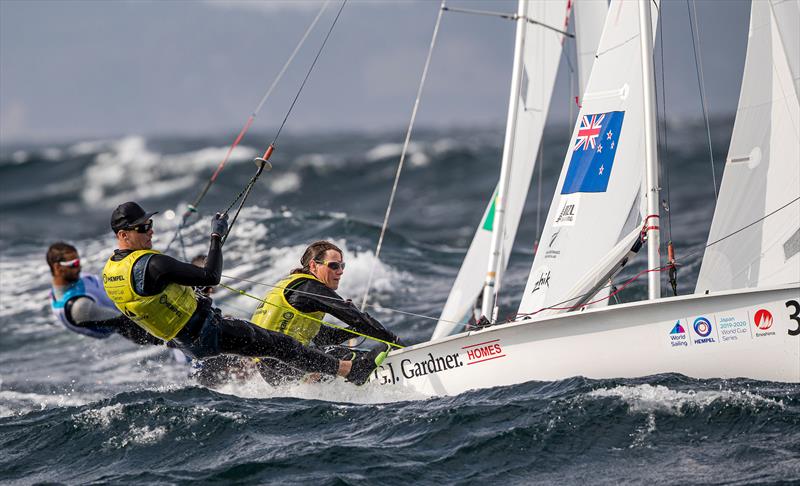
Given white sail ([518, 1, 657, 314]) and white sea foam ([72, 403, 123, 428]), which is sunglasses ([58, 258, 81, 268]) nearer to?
white sea foam ([72, 403, 123, 428])

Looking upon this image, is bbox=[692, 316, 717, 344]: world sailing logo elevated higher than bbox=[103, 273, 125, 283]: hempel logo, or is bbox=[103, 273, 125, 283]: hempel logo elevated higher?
bbox=[103, 273, 125, 283]: hempel logo

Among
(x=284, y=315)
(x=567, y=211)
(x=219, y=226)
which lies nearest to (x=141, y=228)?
(x=219, y=226)

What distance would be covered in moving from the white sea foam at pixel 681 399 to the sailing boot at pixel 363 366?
1552mm

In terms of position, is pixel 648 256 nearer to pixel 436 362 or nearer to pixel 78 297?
pixel 436 362

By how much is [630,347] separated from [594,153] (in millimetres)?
1352

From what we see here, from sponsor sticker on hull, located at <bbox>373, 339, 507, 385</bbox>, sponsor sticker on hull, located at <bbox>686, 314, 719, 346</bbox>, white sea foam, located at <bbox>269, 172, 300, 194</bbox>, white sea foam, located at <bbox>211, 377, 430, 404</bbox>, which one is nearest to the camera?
sponsor sticker on hull, located at <bbox>686, 314, 719, 346</bbox>

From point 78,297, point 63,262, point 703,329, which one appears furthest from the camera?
point 78,297

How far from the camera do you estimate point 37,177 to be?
97.3 feet

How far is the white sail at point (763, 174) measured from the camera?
5938mm

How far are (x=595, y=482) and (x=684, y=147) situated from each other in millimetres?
31245

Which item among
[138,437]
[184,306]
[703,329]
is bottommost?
[138,437]

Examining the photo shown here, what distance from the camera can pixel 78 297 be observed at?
754cm

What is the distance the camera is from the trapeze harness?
24.7ft

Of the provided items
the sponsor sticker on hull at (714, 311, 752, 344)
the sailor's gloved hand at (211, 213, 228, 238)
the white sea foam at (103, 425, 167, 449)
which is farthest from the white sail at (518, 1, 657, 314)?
the white sea foam at (103, 425, 167, 449)
